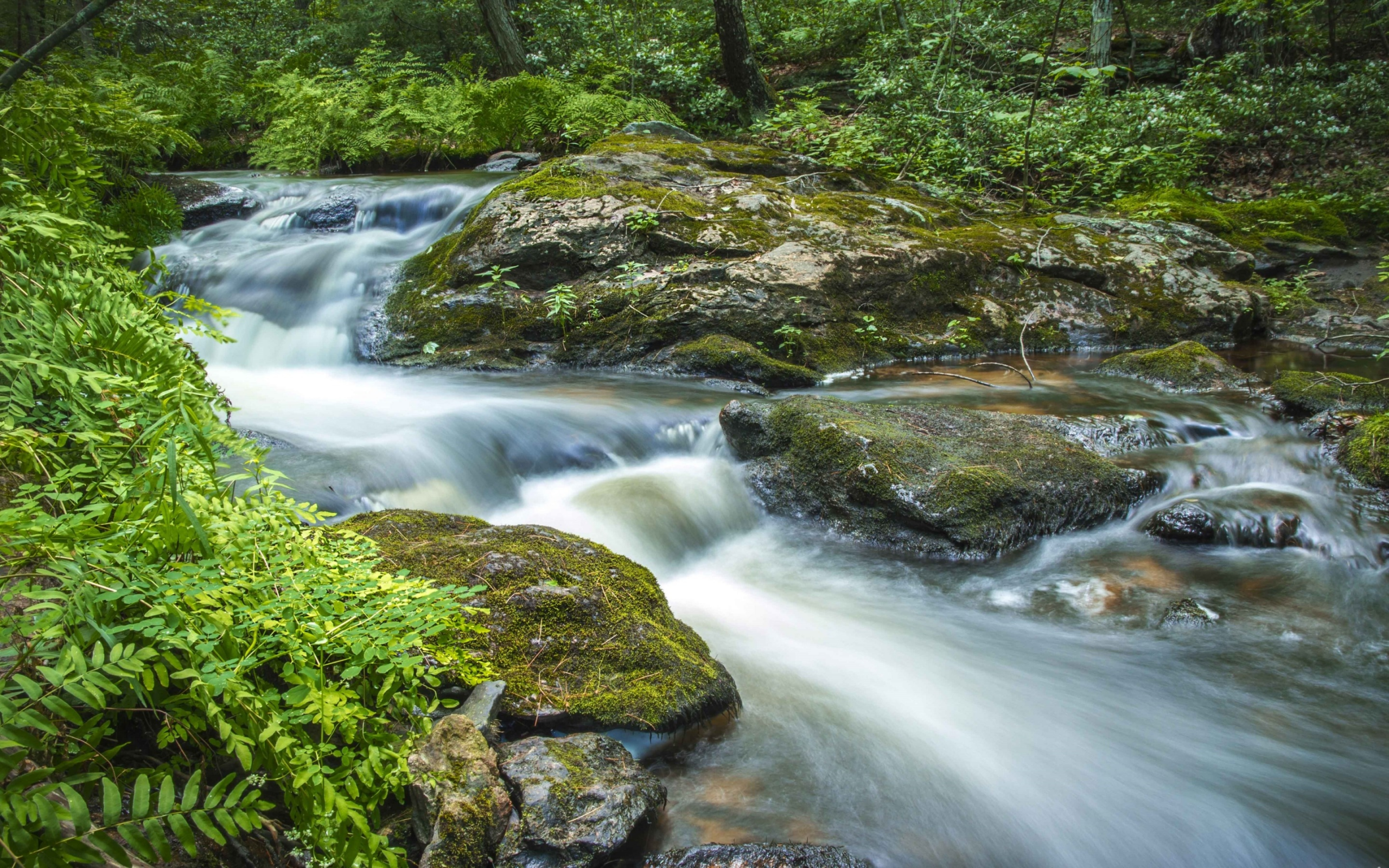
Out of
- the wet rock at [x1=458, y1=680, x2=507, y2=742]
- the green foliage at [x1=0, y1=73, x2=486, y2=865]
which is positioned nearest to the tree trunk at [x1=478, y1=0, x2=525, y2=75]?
the green foliage at [x1=0, y1=73, x2=486, y2=865]

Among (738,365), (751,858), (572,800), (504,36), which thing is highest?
(504,36)

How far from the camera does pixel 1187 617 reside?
13.1 feet

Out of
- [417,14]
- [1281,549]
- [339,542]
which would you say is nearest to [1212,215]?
[1281,549]

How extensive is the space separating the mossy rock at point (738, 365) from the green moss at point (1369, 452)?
13.1ft

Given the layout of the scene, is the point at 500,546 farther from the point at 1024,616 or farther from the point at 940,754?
the point at 1024,616

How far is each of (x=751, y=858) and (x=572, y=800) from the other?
1.79 ft

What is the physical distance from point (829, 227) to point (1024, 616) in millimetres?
5677

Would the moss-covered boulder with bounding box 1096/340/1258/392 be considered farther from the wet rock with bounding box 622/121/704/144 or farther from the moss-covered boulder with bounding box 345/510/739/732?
the wet rock with bounding box 622/121/704/144

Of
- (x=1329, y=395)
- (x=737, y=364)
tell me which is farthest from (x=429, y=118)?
(x=1329, y=395)

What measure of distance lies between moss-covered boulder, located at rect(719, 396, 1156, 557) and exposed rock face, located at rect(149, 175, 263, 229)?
28.5ft

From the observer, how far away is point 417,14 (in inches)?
667

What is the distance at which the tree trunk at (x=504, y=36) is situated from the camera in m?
14.4

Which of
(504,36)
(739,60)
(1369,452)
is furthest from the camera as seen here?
(504,36)

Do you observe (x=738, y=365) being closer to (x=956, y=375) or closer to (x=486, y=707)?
(x=956, y=375)
